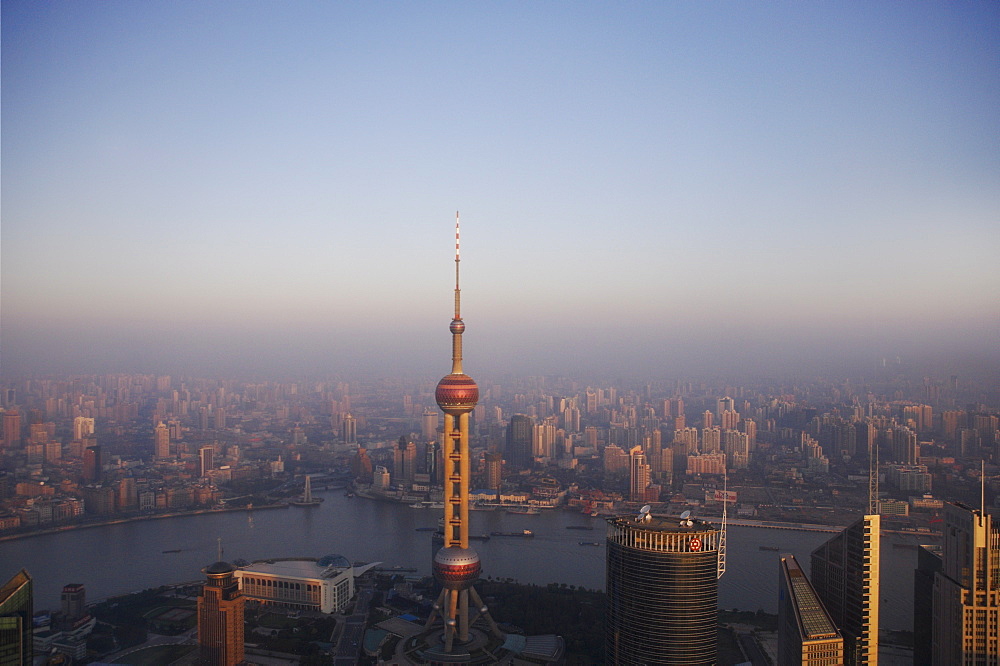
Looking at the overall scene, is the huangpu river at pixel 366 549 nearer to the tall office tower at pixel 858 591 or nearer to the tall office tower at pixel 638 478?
the tall office tower at pixel 638 478

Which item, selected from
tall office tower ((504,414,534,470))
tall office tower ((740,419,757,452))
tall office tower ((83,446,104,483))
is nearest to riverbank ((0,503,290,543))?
tall office tower ((83,446,104,483))

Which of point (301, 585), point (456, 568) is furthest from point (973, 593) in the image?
point (301, 585)

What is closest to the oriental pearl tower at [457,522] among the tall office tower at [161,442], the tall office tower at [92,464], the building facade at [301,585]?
the building facade at [301,585]

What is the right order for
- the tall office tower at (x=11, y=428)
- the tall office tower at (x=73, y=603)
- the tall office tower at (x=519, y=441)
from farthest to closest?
1. the tall office tower at (x=519, y=441)
2. the tall office tower at (x=73, y=603)
3. the tall office tower at (x=11, y=428)

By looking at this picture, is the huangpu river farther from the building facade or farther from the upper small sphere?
the upper small sphere

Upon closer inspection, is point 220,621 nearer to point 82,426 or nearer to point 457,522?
point 457,522

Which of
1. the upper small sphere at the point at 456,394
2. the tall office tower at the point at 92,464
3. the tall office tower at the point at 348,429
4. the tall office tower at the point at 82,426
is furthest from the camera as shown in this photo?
the tall office tower at the point at 348,429

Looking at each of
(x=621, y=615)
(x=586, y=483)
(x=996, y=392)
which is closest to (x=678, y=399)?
(x=586, y=483)
